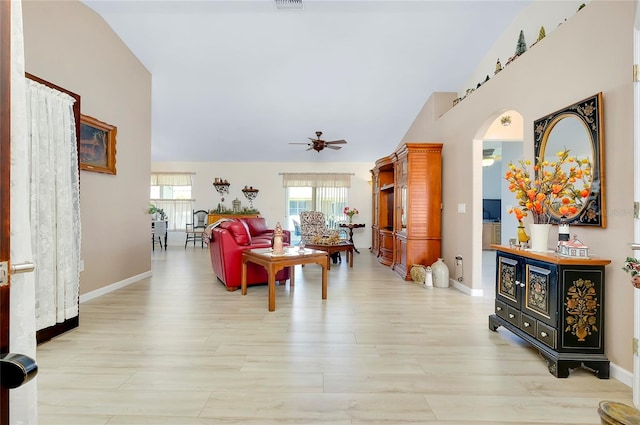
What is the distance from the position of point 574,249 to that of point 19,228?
2928 millimetres

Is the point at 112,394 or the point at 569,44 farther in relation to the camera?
the point at 569,44

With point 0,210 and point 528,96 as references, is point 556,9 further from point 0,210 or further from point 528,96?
point 0,210

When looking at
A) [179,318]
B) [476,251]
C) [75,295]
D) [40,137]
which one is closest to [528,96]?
[476,251]

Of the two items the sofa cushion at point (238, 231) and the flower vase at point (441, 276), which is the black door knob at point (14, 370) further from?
the flower vase at point (441, 276)

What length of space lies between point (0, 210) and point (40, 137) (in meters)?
2.34

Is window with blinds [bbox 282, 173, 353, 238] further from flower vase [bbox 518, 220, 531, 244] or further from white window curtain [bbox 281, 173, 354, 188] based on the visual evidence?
flower vase [bbox 518, 220, 531, 244]

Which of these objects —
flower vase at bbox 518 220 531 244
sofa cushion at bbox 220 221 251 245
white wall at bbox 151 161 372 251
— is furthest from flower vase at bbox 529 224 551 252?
white wall at bbox 151 161 372 251

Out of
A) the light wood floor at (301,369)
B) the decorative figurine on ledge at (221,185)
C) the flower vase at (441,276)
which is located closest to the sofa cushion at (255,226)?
the decorative figurine on ledge at (221,185)

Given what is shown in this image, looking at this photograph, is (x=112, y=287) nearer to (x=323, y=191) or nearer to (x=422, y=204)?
(x=422, y=204)

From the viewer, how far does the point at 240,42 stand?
432cm

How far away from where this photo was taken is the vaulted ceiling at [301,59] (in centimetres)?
374

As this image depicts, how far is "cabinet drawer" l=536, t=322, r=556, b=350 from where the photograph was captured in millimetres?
2080

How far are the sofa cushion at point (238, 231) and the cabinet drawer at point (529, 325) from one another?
10.5 feet

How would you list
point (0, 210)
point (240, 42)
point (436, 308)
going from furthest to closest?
point (240, 42), point (436, 308), point (0, 210)
